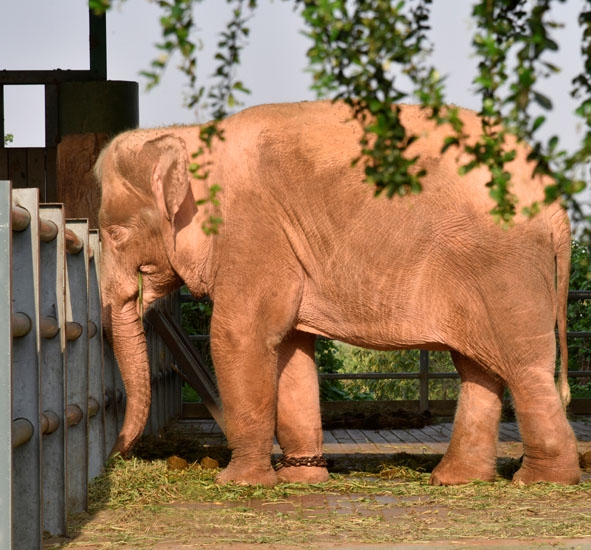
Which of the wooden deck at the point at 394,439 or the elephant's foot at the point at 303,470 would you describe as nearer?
the elephant's foot at the point at 303,470

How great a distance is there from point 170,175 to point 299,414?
157 centimetres

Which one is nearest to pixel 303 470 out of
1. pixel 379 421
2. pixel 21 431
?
pixel 21 431

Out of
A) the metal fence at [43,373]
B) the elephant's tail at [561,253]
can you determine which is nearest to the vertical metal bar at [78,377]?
the metal fence at [43,373]

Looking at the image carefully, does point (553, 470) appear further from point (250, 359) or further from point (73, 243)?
point (73, 243)

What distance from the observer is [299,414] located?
7.70m

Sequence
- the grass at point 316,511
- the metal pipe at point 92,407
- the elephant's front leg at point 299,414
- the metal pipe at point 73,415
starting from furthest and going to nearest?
the elephant's front leg at point 299,414, the metal pipe at point 92,407, the metal pipe at point 73,415, the grass at point 316,511

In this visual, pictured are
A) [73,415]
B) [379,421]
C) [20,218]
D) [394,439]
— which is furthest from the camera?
[379,421]

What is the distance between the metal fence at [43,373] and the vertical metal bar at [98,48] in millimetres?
3877

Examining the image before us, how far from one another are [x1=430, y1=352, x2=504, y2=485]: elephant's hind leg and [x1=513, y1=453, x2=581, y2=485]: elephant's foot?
0.83ft

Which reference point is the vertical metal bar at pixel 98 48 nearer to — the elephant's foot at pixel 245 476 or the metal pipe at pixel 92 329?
the metal pipe at pixel 92 329

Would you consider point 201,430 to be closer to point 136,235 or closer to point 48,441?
point 136,235

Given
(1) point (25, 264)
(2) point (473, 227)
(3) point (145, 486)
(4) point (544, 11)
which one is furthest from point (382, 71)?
(3) point (145, 486)

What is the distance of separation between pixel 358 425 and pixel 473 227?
4.51 metres

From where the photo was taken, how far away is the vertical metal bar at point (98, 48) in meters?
10.8
